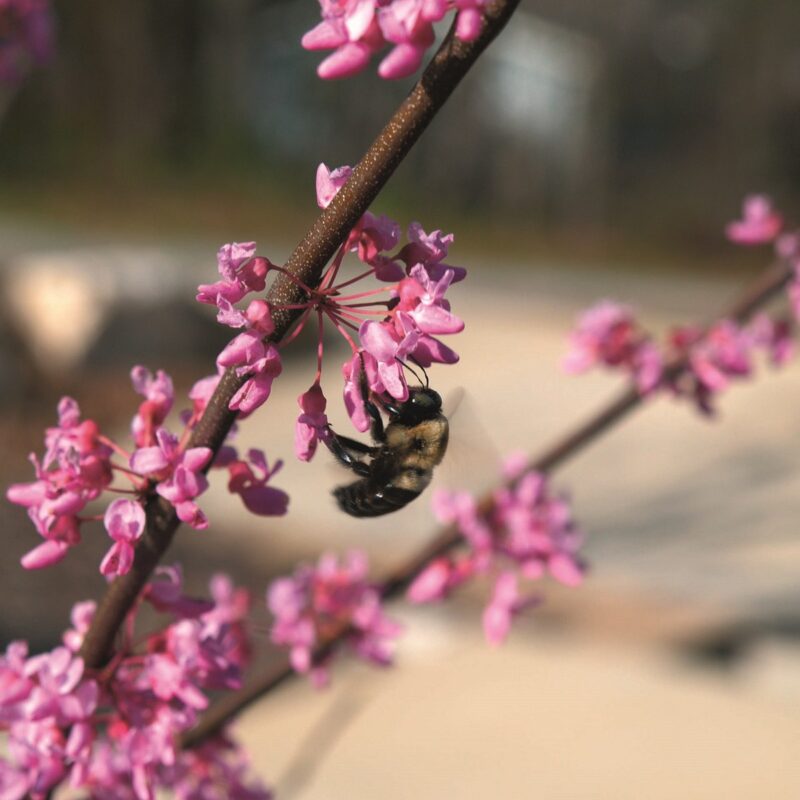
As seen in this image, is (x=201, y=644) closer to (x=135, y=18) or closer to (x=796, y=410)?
(x=796, y=410)

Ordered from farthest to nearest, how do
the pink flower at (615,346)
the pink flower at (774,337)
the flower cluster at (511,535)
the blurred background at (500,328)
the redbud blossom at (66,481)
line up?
the blurred background at (500,328)
the pink flower at (774,337)
the pink flower at (615,346)
the flower cluster at (511,535)
the redbud blossom at (66,481)

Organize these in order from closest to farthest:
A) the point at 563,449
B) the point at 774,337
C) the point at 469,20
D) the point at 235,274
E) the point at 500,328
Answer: the point at 469,20, the point at 235,274, the point at 563,449, the point at 774,337, the point at 500,328

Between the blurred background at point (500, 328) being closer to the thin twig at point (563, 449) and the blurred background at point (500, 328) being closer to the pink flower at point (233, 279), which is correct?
the thin twig at point (563, 449)

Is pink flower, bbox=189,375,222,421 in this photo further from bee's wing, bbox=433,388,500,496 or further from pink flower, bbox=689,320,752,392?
pink flower, bbox=689,320,752,392

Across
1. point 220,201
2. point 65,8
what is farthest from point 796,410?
point 65,8

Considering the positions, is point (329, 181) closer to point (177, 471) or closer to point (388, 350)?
point (388, 350)

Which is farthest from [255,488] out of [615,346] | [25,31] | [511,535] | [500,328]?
[500,328]

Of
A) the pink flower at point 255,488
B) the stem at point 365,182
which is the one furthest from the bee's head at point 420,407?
the stem at point 365,182
